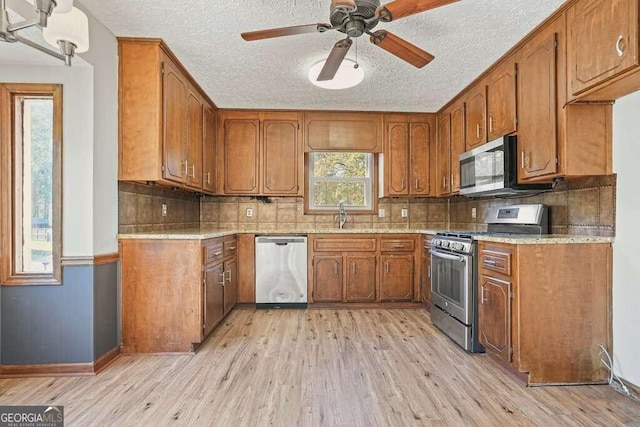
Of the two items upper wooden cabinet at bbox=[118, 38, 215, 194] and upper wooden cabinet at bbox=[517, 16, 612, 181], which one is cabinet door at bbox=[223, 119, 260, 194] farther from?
upper wooden cabinet at bbox=[517, 16, 612, 181]

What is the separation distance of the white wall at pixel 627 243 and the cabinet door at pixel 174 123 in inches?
123

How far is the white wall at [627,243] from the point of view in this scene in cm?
206

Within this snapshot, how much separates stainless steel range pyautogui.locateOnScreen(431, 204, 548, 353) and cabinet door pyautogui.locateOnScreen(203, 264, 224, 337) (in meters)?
2.03

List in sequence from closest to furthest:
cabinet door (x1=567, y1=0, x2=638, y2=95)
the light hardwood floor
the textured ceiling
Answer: cabinet door (x1=567, y1=0, x2=638, y2=95) < the light hardwood floor < the textured ceiling

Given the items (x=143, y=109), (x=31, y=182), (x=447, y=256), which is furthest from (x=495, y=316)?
(x=31, y=182)

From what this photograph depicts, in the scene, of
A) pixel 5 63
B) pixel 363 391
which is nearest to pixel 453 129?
pixel 363 391

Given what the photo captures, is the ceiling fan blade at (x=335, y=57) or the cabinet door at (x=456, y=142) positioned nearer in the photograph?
the ceiling fan blade at (x=335, y=57)

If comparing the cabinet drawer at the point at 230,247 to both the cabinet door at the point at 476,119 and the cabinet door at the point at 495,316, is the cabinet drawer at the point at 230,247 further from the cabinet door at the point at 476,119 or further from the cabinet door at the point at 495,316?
the cabinet door at the point at 476,119

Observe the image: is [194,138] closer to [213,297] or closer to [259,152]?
[259,152]

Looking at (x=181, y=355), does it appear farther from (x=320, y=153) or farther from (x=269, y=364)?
(x=320, y=153)

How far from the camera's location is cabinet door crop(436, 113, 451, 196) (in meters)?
4.00

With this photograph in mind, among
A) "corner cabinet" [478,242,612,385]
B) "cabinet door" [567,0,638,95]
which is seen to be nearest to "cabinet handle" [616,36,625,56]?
"cabinet door" [567,0,638,95]

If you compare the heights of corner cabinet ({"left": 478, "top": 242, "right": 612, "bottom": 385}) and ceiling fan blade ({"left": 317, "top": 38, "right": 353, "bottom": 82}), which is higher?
ceiling fan blade ({"left": 317, "top": 38, "right": 353, "bottom": 82})

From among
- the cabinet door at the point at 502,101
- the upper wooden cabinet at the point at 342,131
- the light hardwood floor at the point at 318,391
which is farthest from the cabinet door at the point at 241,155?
the cabinet door at the point at 502,101
